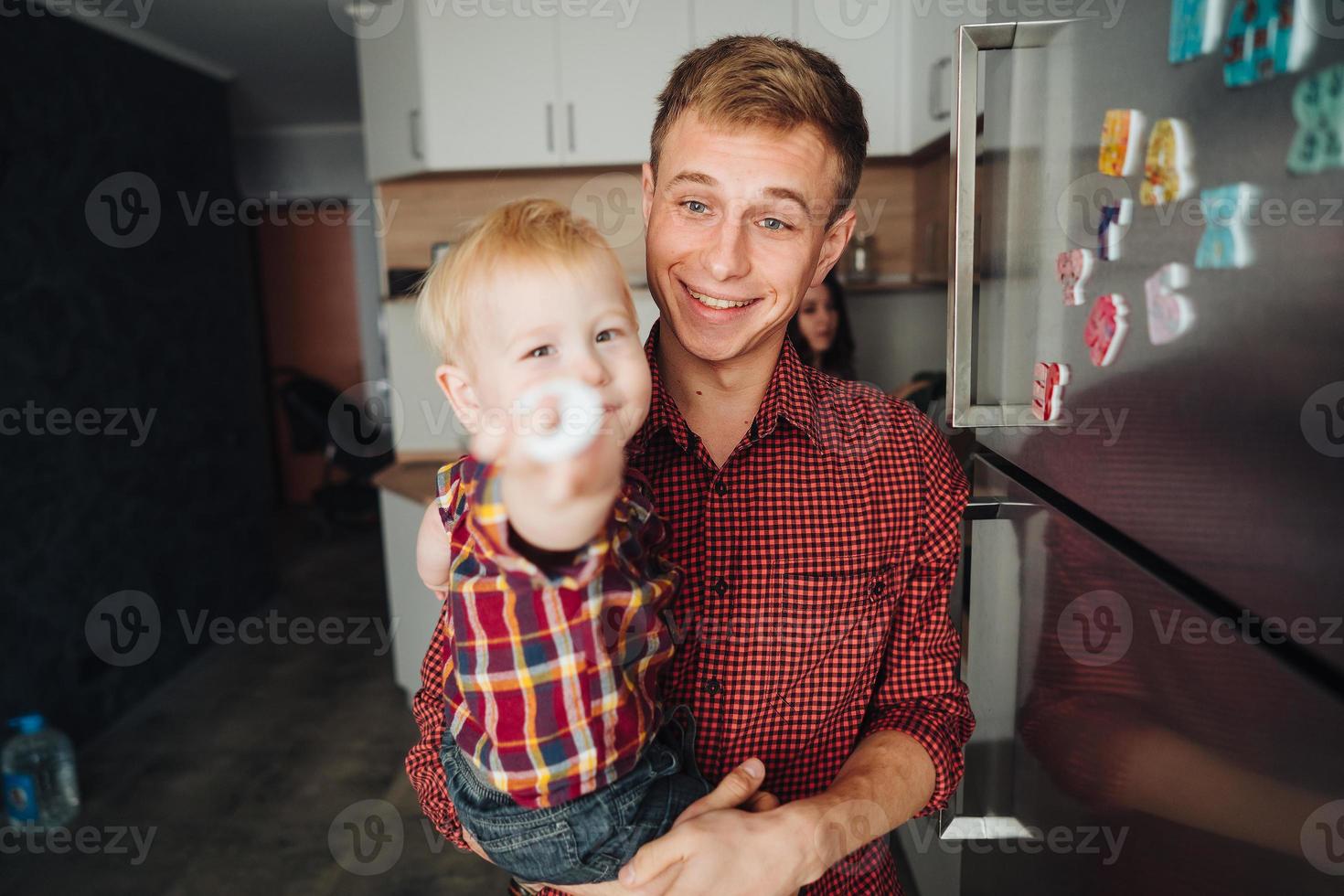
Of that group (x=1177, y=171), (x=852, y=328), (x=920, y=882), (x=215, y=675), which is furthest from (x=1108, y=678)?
(x=215, y=675)

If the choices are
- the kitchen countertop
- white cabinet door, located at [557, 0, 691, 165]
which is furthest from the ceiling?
the kitchen countertop

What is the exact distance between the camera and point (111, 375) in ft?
11.5

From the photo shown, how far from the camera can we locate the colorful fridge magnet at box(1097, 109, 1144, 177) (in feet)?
2.19

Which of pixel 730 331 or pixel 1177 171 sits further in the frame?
pixel 730 331

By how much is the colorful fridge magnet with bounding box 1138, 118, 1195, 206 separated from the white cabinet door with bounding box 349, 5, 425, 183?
9.02 feet

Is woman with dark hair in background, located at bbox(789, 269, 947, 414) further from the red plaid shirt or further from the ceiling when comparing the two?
the ceiling

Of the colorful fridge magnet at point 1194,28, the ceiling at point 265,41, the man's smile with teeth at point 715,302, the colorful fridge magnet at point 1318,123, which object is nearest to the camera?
the colorful fridge magnet at point 1318,123

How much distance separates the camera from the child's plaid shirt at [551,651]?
68 cm

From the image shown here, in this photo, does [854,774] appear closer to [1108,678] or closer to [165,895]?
[1108,678]

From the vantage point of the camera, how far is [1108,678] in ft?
2.52

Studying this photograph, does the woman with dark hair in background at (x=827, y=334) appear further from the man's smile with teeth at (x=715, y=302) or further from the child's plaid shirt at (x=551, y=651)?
the child's plaid shirt at (x=551, y=651)

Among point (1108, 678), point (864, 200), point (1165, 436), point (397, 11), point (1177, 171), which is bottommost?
point (1108, 678)

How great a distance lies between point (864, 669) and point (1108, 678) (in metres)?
0.25

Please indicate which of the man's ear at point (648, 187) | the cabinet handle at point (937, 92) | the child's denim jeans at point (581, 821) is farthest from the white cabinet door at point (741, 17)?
the child's denim jeans at point (581, 821)
